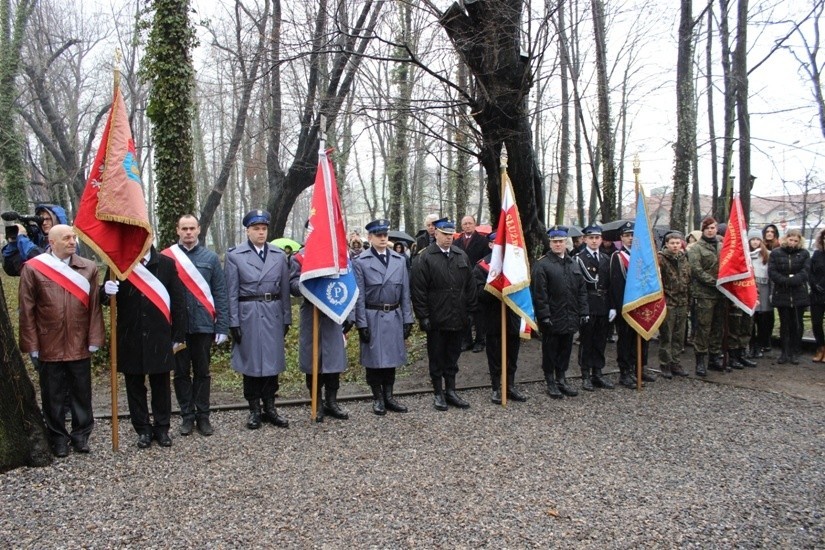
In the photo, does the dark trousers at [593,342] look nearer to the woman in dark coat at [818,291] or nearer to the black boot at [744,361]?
Answer: the black boot at [744,361]

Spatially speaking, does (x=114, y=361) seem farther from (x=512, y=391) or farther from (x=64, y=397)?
(x=512, y=391)

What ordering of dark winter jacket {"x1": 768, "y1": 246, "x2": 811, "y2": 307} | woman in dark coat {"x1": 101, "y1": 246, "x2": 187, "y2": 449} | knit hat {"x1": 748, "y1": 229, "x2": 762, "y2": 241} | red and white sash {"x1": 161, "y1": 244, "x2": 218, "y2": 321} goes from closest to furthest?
woman in dark coat {"x1": 101, "y1": 246, "x2": 187, "y2": 449}
red and white sash {"x1": 161, "y1": 244, "x2": 218, "y2": 321}
dark winter jacket {"x1": 768, "y1": 246, "x2": 811, "y2": 307}
knit hat {"x1": 748, "y1": 229, "x2": 762, "y2": 241}

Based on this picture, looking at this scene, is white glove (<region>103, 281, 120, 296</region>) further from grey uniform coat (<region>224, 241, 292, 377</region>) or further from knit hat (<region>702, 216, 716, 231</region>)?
knit hat (<region>702, 216, 716, 231</region>)

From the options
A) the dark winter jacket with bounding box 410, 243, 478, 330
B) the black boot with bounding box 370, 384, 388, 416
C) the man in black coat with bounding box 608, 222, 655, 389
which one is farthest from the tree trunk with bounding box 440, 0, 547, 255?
the black boot with bounding box 370, 384, 388, 416

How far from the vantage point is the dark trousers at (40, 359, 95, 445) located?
4934 mm

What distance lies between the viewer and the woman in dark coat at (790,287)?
8938 millimetres

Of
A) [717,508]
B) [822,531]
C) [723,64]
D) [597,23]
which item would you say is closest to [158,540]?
[717,508]

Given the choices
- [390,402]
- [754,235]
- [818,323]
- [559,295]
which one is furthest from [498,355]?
[754,235]

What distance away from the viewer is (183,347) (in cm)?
540

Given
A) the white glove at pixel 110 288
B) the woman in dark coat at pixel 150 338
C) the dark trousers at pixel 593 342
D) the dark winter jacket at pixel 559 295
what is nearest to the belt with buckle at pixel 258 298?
the woman in dark coat at pixel 150 338

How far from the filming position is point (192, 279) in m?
5.52

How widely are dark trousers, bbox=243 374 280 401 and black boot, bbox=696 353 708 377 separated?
18.9 ft

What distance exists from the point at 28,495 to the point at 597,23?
14.2 meters

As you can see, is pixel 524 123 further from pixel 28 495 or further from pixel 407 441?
pixel 28 495
